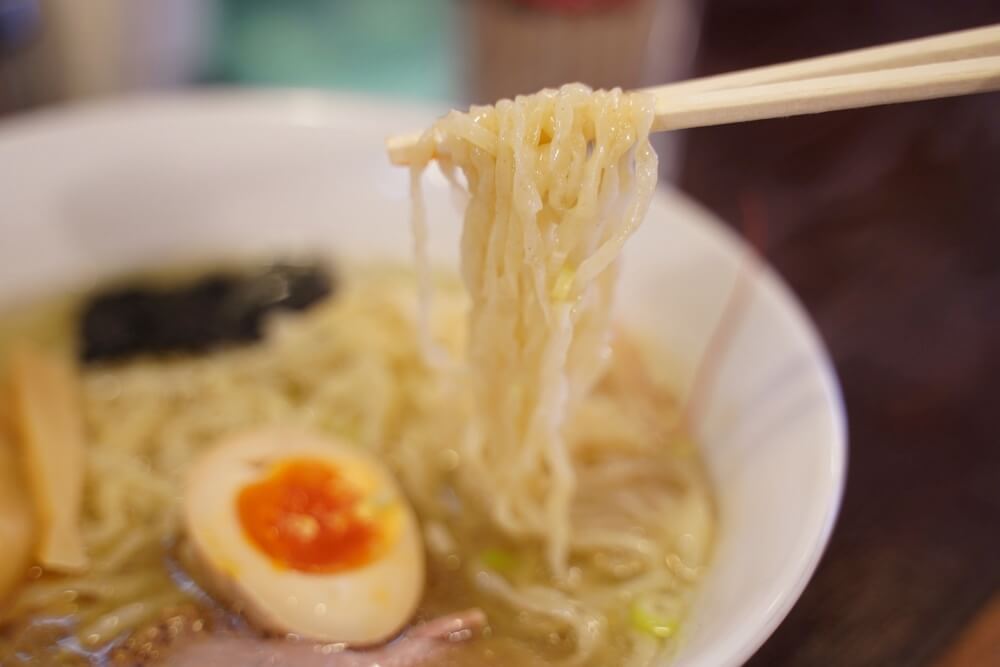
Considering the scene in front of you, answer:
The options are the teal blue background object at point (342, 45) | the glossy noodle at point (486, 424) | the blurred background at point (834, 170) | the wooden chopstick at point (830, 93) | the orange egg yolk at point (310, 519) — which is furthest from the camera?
the teal blue background object at point (342, 45)

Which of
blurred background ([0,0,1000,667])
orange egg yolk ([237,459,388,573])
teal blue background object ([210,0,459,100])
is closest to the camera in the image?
orange egg yolk ([237,459,388,573])

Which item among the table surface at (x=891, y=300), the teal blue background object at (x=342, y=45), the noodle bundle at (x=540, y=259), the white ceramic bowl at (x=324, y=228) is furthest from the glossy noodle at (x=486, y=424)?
the teal blue background object at (x=342, y=45)

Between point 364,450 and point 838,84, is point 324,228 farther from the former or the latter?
point 838,84

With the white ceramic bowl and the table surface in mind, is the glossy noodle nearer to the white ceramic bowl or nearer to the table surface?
the white ceramic bowl

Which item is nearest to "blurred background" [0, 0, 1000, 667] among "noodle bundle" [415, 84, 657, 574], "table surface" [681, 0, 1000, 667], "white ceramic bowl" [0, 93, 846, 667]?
"table surface" [681, 0, 1000, 667]

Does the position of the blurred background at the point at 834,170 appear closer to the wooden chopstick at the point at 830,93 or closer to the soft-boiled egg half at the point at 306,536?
the soft-boiled egg half at the point at 306,536
